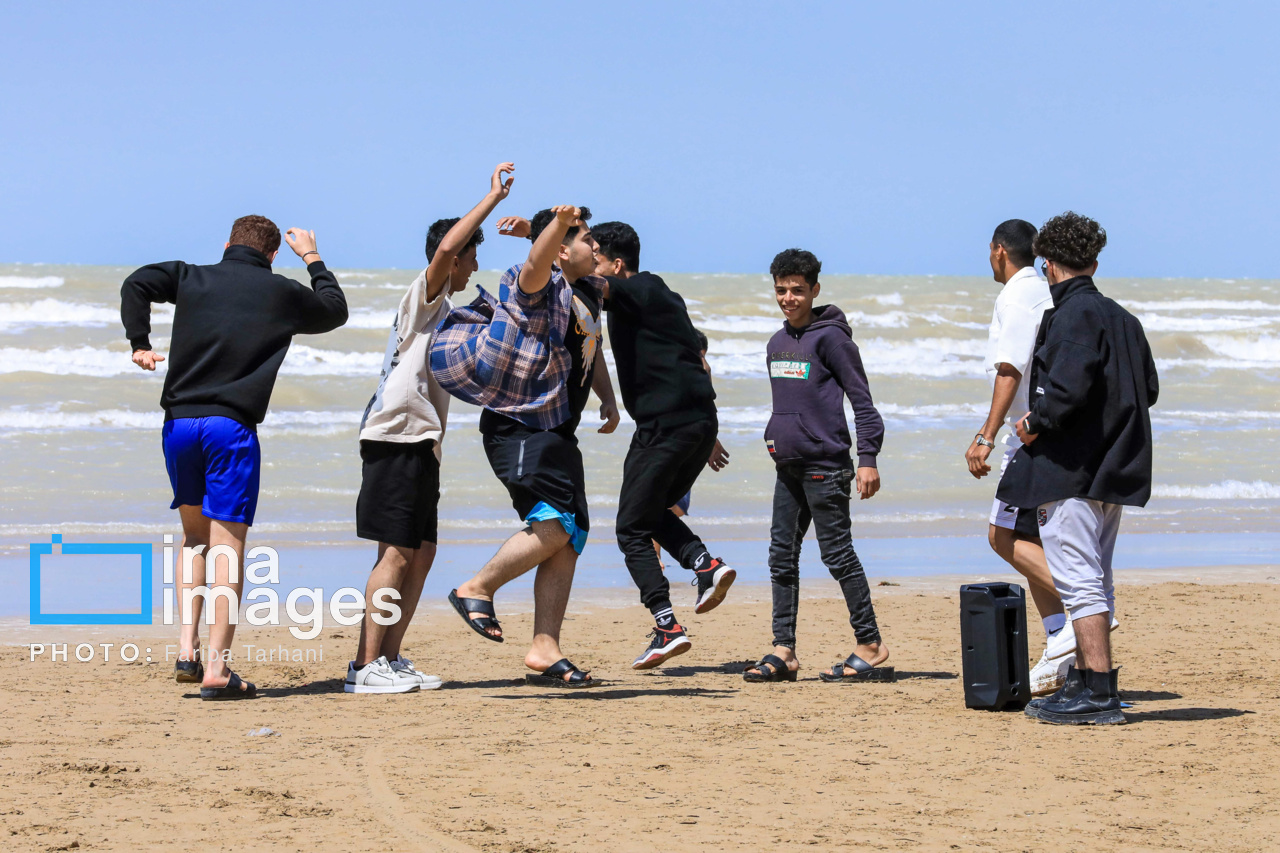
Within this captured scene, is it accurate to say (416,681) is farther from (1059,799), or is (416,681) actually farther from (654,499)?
(1059,799)

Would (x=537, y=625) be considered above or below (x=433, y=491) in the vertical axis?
below

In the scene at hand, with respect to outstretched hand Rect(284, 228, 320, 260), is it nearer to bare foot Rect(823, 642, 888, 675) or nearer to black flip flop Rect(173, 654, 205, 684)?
black flip flop Rect(173, 654, 205, 684)

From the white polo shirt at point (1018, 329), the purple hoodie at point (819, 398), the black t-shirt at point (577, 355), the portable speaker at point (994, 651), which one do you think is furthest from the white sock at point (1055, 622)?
the black t-shirt at point (577, 355)

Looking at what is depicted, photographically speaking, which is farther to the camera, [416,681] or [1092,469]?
[416,681]

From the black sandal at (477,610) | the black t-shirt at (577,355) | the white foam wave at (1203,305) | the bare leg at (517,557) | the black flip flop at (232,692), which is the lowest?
the black flip flop at (232,692)

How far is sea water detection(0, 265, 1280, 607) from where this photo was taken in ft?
34.7

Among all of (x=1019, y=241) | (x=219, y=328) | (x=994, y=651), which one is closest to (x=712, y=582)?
(x=994, y=651)

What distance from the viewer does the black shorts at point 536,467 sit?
4.89m

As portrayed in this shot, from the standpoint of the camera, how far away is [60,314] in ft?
102

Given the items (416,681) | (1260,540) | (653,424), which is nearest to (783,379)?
(653,424)

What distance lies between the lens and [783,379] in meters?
5.55

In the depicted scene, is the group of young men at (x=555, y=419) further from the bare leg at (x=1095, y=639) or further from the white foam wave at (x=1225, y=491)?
the white foam wave at (x=1225, y=491)

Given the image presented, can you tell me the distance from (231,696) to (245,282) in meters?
1.62

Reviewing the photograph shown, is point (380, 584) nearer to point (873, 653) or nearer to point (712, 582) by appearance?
point (712, 582)
